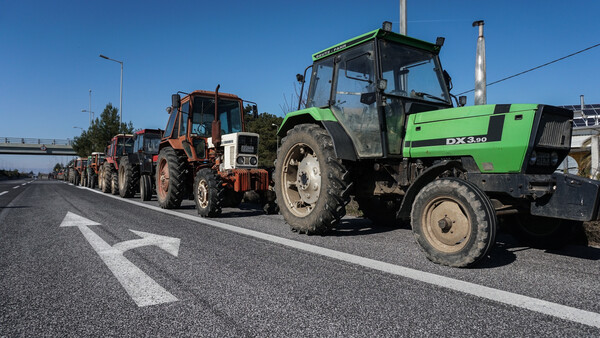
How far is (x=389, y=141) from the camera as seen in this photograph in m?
4.68

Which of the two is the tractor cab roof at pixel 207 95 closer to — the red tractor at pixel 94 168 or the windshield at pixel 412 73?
the windshield at pixel 412 73

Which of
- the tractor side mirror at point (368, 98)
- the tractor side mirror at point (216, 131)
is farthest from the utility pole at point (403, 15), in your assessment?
the tractor side mirror at point (368, 98)

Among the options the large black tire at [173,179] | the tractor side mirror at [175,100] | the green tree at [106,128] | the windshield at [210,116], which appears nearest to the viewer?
the tractor side mirror at [175,100]

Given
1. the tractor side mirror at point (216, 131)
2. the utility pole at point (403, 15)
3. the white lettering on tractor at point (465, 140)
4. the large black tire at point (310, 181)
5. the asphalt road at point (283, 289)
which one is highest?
the utility pole at point (403, 15)

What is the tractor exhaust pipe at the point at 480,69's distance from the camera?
1120 cm

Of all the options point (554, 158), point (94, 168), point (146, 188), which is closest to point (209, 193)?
point (146, 188)

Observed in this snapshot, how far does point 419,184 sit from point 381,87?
3.94 feet

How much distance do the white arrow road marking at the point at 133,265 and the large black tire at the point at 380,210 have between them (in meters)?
2.97

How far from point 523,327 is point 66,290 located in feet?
9.92

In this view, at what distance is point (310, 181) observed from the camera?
5.55 meters

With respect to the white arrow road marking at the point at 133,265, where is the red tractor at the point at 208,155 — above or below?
above

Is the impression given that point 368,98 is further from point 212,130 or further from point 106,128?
point 106,128

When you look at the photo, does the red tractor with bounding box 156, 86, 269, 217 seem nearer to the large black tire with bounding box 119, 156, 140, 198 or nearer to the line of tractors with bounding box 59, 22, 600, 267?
the line of tractors with bounding box 59, 22, 600, 267

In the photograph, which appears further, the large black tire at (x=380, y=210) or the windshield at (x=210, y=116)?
the windshield at (x=210, y=116)
